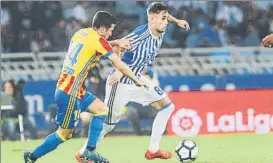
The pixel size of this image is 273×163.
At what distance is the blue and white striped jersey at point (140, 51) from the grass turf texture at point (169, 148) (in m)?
1.11

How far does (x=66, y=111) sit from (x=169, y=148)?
3.39 meters

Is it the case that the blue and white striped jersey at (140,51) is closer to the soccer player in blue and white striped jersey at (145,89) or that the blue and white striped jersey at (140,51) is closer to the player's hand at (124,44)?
the soccer player in blue and white striped jersey at (145,89)

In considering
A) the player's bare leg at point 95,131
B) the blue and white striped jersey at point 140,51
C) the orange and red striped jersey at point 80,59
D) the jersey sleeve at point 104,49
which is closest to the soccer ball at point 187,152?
the blue and white striped jersey at point 140,51

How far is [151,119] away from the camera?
1406 centimetres

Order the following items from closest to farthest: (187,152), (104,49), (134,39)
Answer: (104,49) → (187,152) → (134,39)

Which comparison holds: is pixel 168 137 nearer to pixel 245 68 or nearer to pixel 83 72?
Result: pixel 245 68

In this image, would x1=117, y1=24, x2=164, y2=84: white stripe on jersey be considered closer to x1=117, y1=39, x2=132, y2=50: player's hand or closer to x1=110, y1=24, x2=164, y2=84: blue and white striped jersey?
x1=110, y1=24, x2=164, y2=84: blue and white striped jersey

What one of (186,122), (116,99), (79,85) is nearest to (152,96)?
(116,99)

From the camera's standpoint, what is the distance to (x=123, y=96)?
32.3 ft

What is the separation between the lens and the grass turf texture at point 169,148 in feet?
32.7

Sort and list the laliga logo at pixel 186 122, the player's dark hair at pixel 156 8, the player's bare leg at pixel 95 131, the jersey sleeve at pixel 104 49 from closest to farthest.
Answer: the jersey sleeve at pixel 104 49
the player's bare leg at pixel 95 131
the player's dark hair at pixel 156 8
the laliga logo at pixel 186 122

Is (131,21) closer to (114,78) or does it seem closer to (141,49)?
(141,49)

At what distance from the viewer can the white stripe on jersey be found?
10.0 metres

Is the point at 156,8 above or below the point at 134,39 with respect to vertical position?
above
